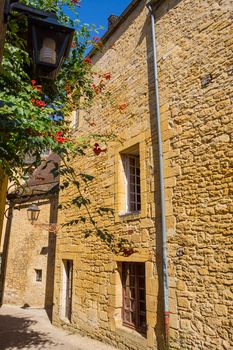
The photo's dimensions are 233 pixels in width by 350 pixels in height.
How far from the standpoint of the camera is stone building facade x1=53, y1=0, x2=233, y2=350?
4.62 metres

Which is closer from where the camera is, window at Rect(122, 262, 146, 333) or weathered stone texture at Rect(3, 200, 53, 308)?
window at Rect(122, 262, 146, 333)

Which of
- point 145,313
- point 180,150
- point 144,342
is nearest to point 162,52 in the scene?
point 180,150

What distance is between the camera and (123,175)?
6.98 metres

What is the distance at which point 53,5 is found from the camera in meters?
4.47

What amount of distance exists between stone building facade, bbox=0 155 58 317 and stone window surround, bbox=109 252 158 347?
4547 mm

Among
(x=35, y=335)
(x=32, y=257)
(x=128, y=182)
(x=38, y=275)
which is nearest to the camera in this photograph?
(x=128, y=182)

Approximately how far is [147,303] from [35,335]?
3.65 m

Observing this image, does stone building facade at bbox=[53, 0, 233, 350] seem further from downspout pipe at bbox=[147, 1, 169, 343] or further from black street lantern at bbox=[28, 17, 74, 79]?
black street lantern at bbox=[28, 17, 74, 79]

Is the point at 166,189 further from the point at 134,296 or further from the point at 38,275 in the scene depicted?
the point at 38,275

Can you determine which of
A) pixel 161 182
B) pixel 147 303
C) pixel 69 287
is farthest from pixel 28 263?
pixel 161 182

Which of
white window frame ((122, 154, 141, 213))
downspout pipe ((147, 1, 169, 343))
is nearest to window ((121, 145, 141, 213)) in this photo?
white window frame ((122, 154, 141, 213))

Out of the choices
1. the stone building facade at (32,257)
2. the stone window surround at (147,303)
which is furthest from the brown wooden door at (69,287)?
the stone window surround at (147,303)

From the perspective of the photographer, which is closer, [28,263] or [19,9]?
[19,9]

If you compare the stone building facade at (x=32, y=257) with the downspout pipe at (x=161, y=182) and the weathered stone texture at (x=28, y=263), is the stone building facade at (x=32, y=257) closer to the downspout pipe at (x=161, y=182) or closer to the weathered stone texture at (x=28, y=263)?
the weathered stone texture at (x=28, y=263)
